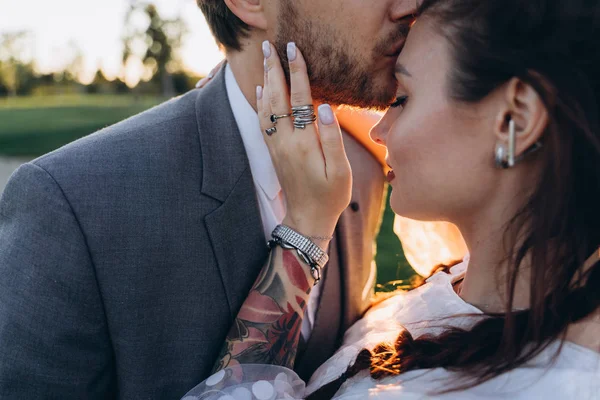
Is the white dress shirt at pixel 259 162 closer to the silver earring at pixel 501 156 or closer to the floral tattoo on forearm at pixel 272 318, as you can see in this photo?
the floral tattoo on forearm at pixel 272 318

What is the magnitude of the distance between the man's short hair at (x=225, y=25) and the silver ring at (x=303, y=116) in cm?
53

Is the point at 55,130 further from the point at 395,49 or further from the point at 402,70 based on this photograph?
the point at 402,70

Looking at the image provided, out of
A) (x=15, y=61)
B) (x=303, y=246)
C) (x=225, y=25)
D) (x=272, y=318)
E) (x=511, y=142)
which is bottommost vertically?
(x=15, y=61)

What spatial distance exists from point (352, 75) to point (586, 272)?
1.20 metres

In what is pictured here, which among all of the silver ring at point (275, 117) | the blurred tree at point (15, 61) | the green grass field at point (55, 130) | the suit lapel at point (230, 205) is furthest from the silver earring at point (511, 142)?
the blurred tree at point (15, 61)

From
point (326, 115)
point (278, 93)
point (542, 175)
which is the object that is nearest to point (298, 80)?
point (278, 93)

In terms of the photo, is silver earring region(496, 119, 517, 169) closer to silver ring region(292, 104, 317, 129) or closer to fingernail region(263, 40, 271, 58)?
silver ring region(292, 104, 317, 129)

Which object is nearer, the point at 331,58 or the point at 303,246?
the point at 303,246

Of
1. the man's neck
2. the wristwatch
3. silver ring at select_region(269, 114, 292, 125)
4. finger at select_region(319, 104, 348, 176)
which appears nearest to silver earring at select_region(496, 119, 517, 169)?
finger at select_region(319, 104, 348, 176)

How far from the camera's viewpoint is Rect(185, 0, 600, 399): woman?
1561 mm

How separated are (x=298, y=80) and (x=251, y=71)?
14.5 inches

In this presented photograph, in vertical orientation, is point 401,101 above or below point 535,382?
above

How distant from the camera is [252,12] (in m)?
2.45

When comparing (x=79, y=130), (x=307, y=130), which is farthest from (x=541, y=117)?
(x=79, y=130)
